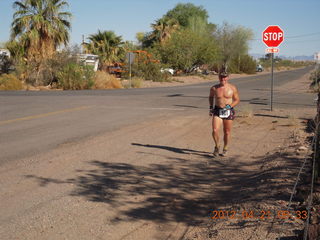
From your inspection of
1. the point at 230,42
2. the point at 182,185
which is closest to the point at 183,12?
the point at 230,42

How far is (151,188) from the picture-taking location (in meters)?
6.51

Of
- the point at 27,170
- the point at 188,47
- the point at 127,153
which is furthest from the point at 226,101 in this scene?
the point at 188,47

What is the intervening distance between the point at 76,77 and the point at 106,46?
20.3 metres

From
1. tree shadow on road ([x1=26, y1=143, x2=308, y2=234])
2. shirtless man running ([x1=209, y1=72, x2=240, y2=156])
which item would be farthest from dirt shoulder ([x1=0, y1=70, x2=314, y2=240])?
shirtless man running ([x1=209, y1=72, x2=240, y2=156])

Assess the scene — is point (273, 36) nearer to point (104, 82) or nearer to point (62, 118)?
point (62, 118)

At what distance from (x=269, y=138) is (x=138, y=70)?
3367 cm

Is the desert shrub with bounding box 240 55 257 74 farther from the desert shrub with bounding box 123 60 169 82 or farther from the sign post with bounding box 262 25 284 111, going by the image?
the sign post with bounding box 262 25 284 111

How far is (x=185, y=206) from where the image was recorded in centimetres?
575

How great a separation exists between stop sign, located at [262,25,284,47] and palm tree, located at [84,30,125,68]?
36188mm

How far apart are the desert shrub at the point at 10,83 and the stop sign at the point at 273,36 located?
66.6 feet

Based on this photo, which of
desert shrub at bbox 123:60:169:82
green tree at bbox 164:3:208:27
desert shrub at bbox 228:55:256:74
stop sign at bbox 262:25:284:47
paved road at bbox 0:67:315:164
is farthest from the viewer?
green tree at bbox 164:3:208:27

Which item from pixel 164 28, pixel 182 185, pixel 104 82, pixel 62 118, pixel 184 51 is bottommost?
pixel 182 185

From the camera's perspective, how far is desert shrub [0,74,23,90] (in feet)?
97.6

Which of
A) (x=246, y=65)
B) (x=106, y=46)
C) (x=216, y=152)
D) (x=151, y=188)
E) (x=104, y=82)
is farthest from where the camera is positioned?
(x=246, y=65)
